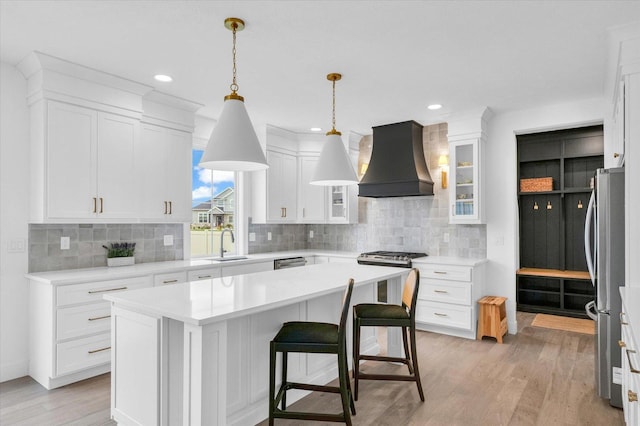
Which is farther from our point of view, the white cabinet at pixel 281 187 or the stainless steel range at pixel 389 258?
the white cabinet at pixel 281 187

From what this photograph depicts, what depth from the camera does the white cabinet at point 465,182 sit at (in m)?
4.73

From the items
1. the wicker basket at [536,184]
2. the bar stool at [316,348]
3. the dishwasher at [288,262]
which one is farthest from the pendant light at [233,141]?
the wicker basket at [536,184]

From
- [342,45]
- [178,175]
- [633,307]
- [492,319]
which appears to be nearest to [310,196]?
[178,175]

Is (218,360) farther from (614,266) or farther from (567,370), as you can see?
(567,370)

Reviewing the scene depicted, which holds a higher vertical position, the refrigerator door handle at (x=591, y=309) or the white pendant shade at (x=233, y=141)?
the white pendant shade at (x=233, y=141)

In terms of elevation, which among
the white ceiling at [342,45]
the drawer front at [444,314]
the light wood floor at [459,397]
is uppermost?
the white ceiling at [342,45]

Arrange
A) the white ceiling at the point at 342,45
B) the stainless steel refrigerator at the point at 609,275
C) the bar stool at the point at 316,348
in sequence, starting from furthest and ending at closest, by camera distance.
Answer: the stainless steel refrigerator at the point at 609,275 < the white ceiling at the point at 342,45 < the bar stool at the point at 316,348

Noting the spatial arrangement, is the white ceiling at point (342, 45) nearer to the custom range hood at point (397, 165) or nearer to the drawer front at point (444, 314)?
the custom range hood at point (397, 165)

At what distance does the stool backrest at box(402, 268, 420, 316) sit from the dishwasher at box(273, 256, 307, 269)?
234 centimetres

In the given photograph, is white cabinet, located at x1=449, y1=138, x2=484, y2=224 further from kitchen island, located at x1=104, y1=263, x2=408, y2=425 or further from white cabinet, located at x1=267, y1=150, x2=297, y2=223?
kitchen island, located at x1=104, y1=263, x2=408, y2=425

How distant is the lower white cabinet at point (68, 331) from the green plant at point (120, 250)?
538mm

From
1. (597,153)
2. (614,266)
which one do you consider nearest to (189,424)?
(614,266)

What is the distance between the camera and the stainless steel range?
4824 mm

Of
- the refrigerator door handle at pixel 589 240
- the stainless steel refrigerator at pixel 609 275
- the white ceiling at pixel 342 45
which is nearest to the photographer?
the white ceiling at pixel 342 45
